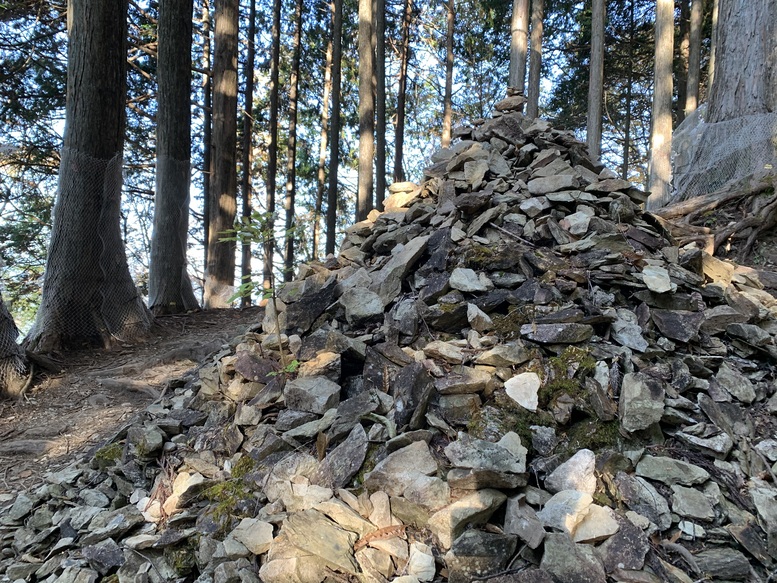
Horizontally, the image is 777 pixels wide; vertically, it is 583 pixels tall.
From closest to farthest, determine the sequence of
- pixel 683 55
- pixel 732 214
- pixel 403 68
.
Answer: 1. pixel 732 214
2. pixel 683 55
3. pixel 403 68

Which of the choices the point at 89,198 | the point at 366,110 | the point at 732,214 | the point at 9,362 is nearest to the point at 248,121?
the point at 366,110

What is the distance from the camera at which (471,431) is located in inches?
89.7

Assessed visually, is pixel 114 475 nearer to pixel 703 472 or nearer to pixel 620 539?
pixel 620 539

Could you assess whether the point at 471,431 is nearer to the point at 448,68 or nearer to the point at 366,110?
the point at 366,110

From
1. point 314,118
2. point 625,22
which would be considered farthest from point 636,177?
point 314,118

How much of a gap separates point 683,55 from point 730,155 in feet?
35.9

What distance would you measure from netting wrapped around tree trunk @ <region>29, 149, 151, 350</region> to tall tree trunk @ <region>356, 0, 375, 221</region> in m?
4.59

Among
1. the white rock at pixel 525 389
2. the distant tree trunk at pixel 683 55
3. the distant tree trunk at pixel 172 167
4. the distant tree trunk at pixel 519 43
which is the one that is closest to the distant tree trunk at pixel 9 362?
the distant tree trunk at pixel 172 167

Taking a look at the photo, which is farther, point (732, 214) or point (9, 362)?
point (732, 214)

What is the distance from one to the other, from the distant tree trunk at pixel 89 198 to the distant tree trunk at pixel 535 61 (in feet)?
27.9

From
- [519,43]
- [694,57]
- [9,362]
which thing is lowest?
[9,362]

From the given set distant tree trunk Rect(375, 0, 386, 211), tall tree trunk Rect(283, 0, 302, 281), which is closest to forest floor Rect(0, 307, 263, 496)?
distant tree trunk Rect(375, 0, 386, 211)

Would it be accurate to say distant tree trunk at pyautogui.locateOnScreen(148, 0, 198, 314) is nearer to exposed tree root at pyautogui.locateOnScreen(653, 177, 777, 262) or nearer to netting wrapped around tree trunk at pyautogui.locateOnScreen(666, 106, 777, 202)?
exposed tree root at pyautogui.locateOnScreen(653, 177, 777, 262)

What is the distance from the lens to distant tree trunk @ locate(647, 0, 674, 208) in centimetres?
794
